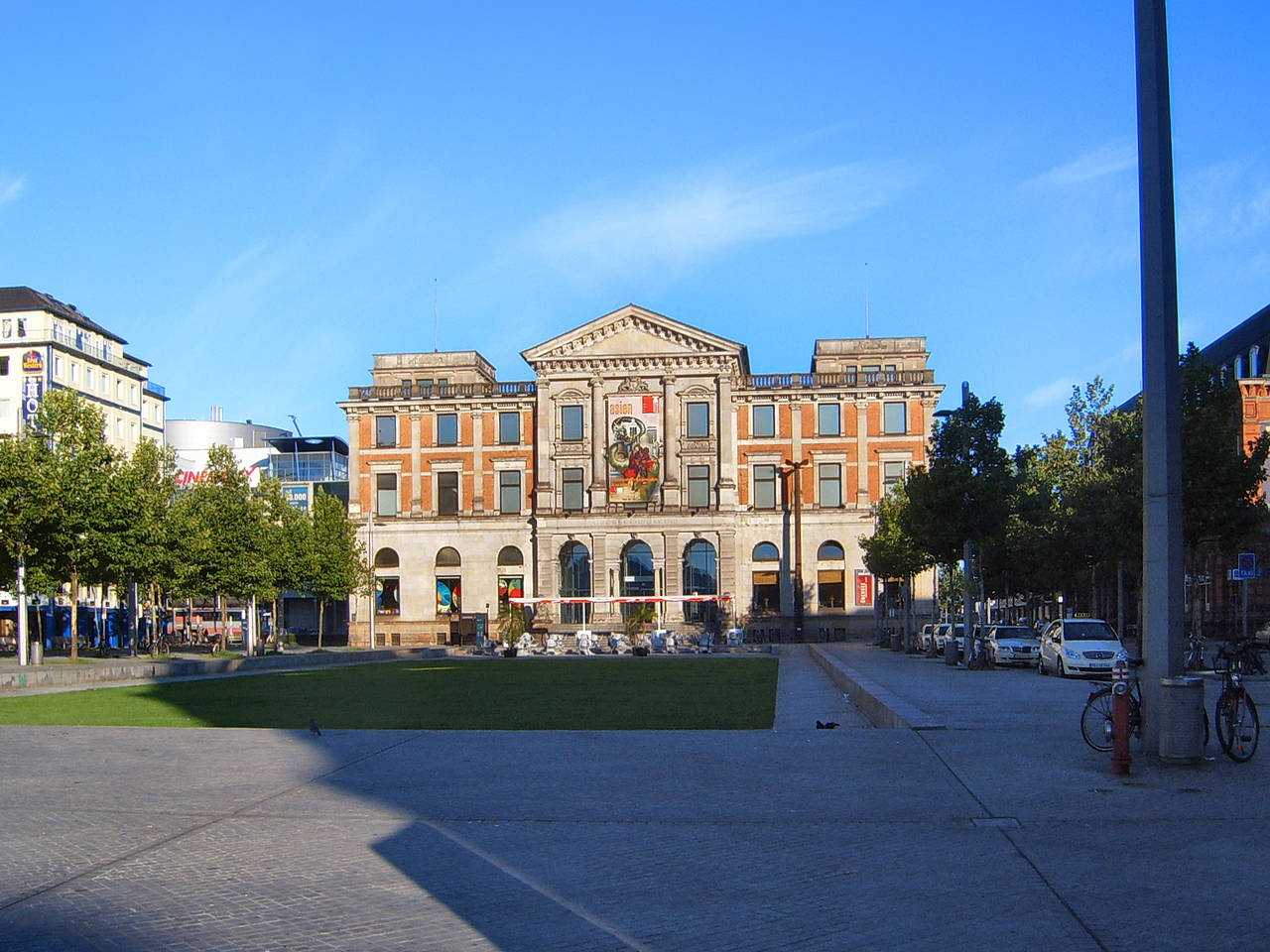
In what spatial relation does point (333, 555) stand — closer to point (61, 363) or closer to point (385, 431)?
point (385, 431)

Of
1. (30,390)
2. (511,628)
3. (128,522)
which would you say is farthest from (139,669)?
(30,390)

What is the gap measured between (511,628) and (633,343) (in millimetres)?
27950

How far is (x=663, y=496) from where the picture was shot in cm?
8900

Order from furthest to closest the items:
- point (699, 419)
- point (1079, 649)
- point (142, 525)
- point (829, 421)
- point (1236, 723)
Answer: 1. point (829, 421)
2. point (699, 419)
3. point (142, 525)
4. point (1079, 649)
5. point (1236, 723)

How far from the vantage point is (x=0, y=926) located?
682 centimetres

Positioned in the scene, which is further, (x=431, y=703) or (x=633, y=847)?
(x=431, y=703)

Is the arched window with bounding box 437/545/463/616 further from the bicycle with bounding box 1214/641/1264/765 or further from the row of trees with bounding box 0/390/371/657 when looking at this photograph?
the bicycle with bounding box 1214/641/1264/765

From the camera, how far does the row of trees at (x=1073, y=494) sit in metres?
28.5

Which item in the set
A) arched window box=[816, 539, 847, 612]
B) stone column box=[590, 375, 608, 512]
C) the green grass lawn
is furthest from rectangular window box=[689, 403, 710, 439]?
the green grass lawn

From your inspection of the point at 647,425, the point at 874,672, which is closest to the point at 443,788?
the point at 874,672

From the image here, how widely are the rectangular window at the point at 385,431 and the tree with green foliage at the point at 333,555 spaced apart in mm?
11972

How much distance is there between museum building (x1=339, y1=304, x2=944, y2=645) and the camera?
8819cm

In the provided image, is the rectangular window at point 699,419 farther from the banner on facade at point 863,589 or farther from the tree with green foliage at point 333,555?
the tree with green foliage at point 333,555

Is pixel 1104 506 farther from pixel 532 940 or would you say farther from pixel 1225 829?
pixel 532 940
